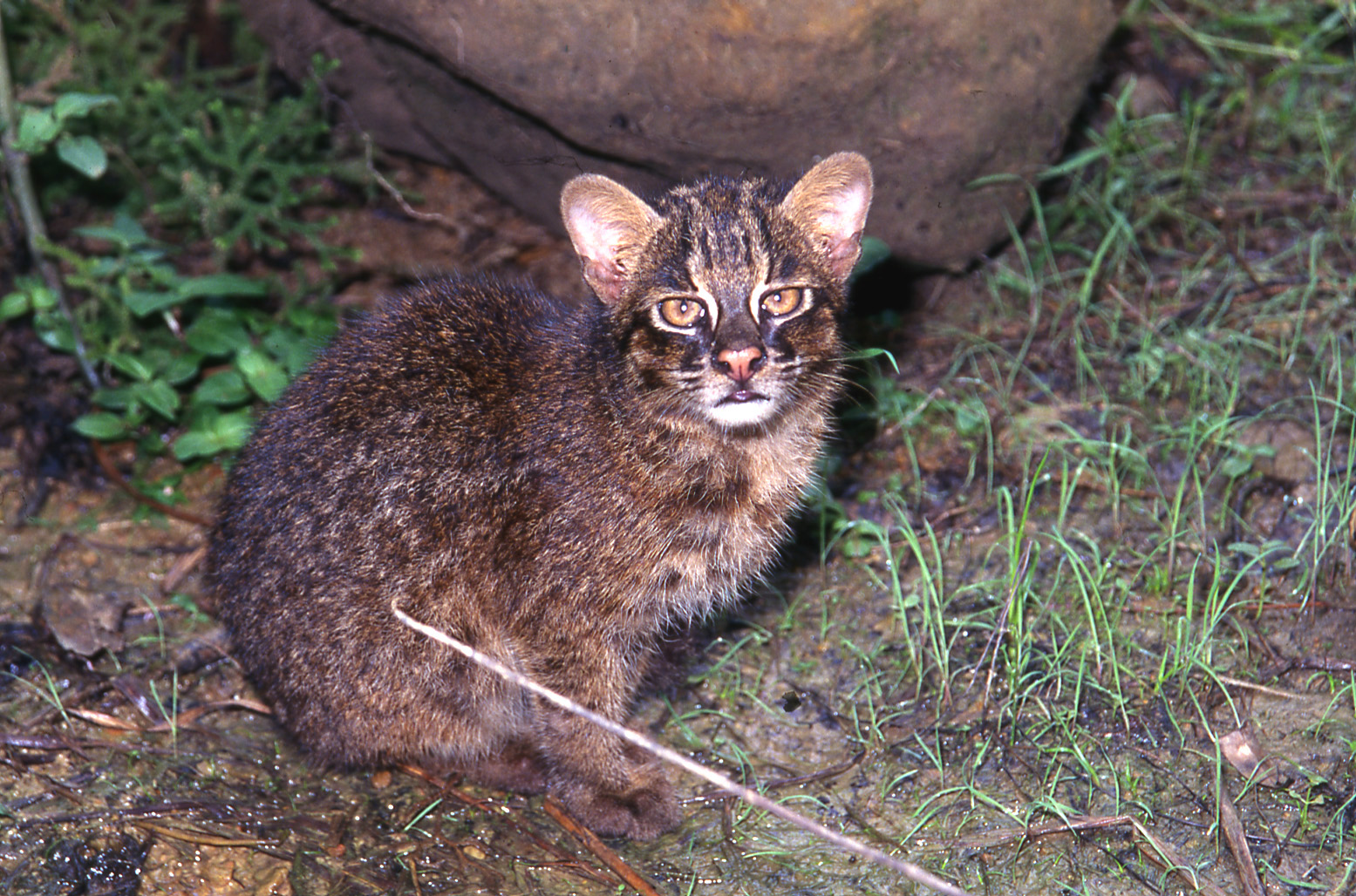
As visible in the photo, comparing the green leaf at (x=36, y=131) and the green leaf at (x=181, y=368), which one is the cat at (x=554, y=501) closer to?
the green leaf at (x=181, y=368)

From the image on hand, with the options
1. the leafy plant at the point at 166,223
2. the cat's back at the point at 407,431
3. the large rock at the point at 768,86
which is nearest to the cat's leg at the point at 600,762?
the cat's back at the point at 407,431

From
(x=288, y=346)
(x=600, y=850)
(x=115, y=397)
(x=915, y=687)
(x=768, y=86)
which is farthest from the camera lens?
(x=288, y=346)

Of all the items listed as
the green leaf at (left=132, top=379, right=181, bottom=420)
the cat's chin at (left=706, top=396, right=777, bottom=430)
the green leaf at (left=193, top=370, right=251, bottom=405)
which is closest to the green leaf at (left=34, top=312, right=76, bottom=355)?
the green leaf at (left=132, top=379, right=181, bottom=420)

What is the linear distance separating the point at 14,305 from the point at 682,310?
3700mm

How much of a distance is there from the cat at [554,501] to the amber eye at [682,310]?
26 mm

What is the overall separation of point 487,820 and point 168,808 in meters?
1.12

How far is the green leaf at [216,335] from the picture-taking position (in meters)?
6.14

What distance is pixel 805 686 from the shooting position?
5121 millimetres

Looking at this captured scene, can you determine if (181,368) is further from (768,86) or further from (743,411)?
(743,411)

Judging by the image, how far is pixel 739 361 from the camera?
4.01 metres

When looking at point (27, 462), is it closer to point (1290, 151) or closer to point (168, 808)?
point (168, 808)

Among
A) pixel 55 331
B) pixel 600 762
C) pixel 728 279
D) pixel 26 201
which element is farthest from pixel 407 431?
pixel 26 201

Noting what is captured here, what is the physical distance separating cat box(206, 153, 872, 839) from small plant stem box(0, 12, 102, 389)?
208 cm

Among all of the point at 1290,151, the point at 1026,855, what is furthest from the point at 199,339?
the point at 1290,151
